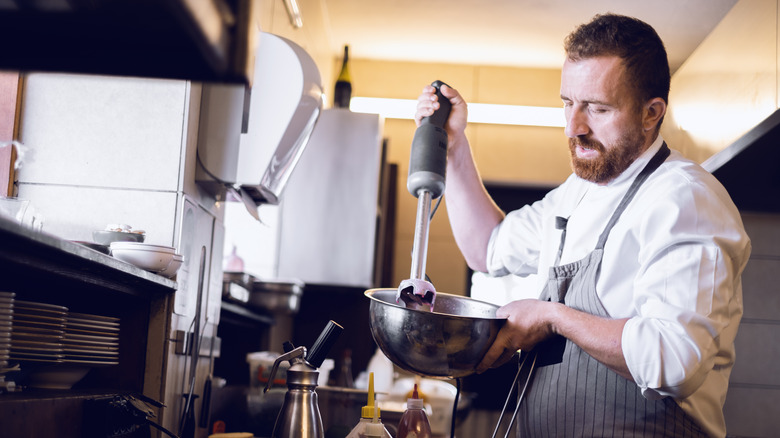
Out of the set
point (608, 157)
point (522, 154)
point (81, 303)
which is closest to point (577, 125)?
point (608, 157)

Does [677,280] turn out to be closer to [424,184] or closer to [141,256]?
[424,184]

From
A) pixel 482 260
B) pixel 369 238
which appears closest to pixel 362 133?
pixel 369 238

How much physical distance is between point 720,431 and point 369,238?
2.45 m

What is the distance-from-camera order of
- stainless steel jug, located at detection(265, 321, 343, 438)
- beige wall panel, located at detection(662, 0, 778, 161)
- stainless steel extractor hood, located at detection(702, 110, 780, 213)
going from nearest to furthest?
stainless steel jug, located at detection(265, 321, 343, 438) < stainless steel extractor hood, located at detection(702, 110, 780, 213) < beige wall panel, located at detection(662, 0, 778, 161)

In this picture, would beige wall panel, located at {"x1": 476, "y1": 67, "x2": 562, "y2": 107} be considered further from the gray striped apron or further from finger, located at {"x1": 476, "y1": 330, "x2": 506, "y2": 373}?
finger, located at {"x1": 476, "y1": 330, "x2": 506, "y2": 373}

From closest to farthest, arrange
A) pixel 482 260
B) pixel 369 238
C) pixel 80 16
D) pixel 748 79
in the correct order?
pixel 80 16 → pixel 482 260 → pixel 748 79 → pixel 369 238

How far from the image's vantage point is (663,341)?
1.11 metres

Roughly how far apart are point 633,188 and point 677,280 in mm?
256

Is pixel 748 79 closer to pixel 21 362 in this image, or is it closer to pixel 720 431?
pixel 720 431

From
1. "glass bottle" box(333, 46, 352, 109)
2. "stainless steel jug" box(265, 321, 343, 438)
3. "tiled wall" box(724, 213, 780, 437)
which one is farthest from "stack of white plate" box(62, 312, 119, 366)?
"tiled wall" box(724, 213, 780, 437)

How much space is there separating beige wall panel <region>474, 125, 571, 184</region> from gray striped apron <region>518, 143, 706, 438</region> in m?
3.32

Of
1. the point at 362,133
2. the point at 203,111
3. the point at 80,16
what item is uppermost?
the point at 362,133

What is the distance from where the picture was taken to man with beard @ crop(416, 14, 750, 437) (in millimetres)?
1146

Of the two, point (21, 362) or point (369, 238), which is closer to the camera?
point (21, 362)
